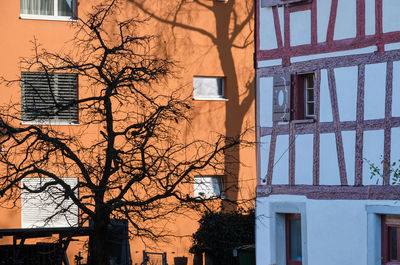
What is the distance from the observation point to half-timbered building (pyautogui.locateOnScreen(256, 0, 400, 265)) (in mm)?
15289

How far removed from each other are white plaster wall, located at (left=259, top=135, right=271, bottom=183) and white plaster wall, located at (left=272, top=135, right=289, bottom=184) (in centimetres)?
24

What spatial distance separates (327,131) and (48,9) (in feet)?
31.7

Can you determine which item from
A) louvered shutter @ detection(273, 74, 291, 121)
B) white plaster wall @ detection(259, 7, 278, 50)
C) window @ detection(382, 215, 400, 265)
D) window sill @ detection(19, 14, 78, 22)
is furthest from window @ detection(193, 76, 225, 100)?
window @ detection(382, 215, 400, 265)

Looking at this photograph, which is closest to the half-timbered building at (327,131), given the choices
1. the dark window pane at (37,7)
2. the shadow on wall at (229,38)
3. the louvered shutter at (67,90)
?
the louvered shutter at (67,90)

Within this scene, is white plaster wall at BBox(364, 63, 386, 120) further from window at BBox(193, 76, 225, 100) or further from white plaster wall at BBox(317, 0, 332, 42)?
window at BBox(193, 76, 225, 100)

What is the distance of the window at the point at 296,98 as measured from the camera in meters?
17.0

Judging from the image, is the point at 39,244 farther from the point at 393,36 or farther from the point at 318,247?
the point at 393,36

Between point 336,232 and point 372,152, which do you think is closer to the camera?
point 372,152

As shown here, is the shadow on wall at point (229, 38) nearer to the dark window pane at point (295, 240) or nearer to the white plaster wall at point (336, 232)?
the dark window pane at point (295, 240)

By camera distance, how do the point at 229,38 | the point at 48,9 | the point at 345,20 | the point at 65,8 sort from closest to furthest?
the point at 345,20 < the point at 48,9 < the point at 65,8 < the point at 229,38

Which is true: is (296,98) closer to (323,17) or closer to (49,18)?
(323,17)


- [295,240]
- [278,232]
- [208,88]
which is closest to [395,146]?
[295,240]

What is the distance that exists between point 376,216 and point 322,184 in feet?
4.22

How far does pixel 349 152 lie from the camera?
1586 centimetres
